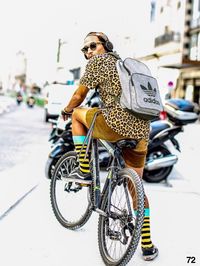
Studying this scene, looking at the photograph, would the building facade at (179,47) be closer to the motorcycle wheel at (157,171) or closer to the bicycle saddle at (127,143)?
the motorcycle wheel at (157,171)

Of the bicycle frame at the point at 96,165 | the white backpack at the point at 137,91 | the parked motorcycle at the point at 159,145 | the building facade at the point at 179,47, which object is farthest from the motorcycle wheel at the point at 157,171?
the building facade at the point at 179,47

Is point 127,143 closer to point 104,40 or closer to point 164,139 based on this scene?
point 104,40

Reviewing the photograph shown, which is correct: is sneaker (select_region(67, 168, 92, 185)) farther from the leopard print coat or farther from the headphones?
the headphones

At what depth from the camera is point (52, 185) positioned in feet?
14.2

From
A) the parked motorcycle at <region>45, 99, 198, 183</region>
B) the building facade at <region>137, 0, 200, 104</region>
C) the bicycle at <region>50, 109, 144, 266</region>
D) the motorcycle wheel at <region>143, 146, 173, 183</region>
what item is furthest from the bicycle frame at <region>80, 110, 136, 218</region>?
the building facade at <region>137, 0, 200, 104</region>

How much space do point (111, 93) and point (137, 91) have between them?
0.23 m

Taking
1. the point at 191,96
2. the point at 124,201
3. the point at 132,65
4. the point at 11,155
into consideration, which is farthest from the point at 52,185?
the point at 191,96

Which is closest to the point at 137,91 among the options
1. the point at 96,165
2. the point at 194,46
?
the point at 96,165

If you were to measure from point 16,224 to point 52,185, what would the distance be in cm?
48

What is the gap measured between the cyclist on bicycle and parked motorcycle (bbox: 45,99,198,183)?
315 centimetres

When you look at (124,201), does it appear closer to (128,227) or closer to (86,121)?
(128,227)

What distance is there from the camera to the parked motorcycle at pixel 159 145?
22.1 feet

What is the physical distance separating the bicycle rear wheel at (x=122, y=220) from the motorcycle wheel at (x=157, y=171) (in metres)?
3.56

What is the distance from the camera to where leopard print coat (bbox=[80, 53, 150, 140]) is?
3.29 meters
